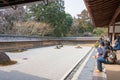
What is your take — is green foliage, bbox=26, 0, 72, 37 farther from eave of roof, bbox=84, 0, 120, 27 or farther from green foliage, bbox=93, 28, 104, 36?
eave of roof, bbox=84, 0, 120, 27

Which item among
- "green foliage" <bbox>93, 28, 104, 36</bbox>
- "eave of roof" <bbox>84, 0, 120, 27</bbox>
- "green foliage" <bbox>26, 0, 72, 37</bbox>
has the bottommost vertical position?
"green foliage" <bbox>93, 28, 104, 36</bbox>

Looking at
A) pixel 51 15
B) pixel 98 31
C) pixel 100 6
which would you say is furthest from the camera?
pixel 98 31

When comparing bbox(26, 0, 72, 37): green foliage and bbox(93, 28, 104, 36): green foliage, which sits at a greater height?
bbox(26, 0, 72, 37): green foliage

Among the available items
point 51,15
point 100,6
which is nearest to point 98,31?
point 51,15

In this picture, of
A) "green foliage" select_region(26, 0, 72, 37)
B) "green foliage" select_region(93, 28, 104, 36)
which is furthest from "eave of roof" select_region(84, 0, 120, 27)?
"green foliage" select_region(93, 28, 104, 36)

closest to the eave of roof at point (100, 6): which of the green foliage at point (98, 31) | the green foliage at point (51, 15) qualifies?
the green foliage at point (51, 15)

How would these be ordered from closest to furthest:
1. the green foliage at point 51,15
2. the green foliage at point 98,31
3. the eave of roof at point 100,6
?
1. the eave of roof at point 100,6
2. the green foliage at point 51,15
3. the green foliage at point 98,31

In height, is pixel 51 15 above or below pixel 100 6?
above

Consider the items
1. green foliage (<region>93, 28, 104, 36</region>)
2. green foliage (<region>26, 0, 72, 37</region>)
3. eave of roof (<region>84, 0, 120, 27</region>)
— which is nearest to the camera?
eave of roof (<region>84, 0, 120, 27</region>)

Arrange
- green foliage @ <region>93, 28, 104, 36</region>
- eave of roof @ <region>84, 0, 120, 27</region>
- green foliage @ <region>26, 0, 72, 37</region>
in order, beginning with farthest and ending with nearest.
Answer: green foliage @ <region>93, 28, 104, 36</region>, green foliage @ <region>26, 0, 72, 37</region>, eave of roof @ <region>84, 0, 120, 27</region>

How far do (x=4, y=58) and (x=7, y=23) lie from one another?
17.1 meters

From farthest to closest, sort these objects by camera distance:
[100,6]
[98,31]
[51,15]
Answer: [98,31] < [51,15] < [100,6]

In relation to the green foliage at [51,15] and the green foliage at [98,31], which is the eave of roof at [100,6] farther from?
the green foliage at [98,31]

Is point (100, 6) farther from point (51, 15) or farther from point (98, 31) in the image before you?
point (98, 31)
